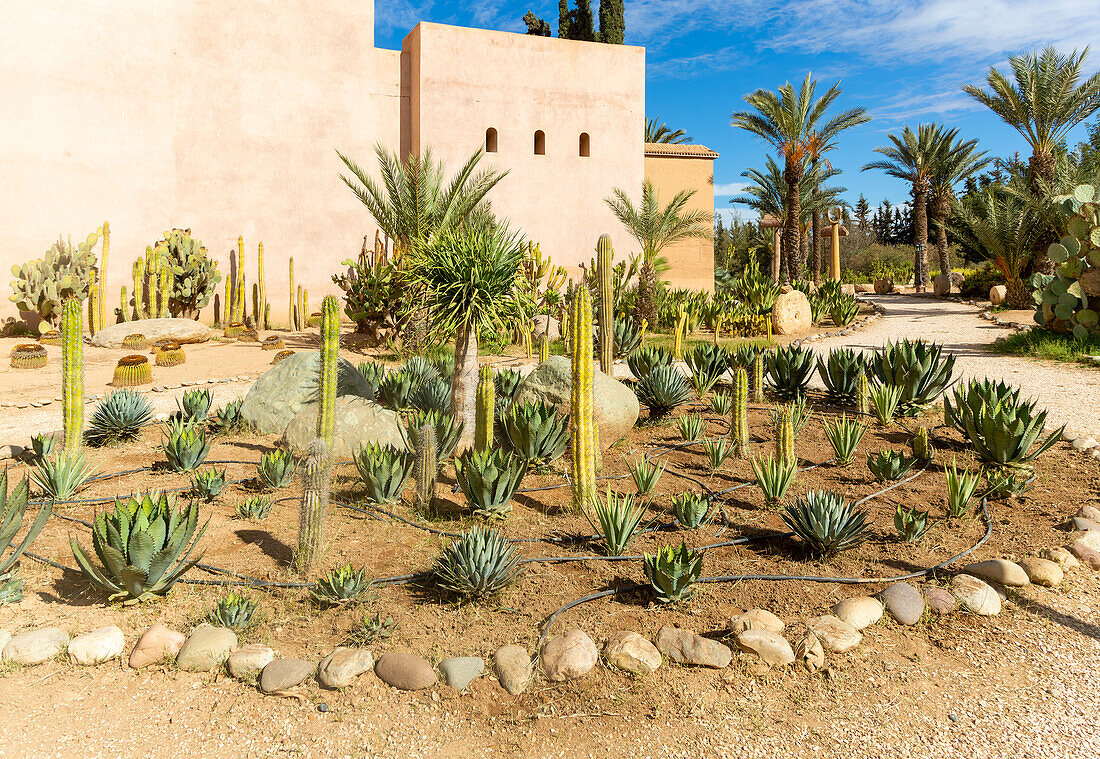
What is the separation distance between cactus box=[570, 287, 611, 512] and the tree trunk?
1.43m

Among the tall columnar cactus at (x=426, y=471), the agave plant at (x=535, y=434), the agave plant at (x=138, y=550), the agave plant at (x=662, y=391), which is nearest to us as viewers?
the agave plant at (x=138, y=550)

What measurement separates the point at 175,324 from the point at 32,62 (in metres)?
6.05

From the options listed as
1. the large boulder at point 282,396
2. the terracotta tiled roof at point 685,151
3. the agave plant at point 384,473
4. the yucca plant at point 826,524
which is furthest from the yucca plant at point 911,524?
the terracotta tiled roof at point 685,151

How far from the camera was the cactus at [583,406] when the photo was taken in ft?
14.9

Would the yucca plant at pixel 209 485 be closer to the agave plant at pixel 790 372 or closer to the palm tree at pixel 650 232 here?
the agave plant at pixel 790 372

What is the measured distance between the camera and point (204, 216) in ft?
54.7

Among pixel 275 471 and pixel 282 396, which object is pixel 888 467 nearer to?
pixel 275 471

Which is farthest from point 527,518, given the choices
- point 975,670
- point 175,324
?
point 175,324

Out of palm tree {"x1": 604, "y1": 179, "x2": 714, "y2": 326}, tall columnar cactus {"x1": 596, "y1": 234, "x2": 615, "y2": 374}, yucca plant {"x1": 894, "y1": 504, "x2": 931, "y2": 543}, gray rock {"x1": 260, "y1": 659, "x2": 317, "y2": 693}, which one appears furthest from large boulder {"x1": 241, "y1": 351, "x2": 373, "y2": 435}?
palm tree {"x1": 604, "y1": 179, "x2": 714, "y2": 326}

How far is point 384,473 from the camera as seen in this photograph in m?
4.70

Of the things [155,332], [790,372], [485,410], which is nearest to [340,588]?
[485,410]

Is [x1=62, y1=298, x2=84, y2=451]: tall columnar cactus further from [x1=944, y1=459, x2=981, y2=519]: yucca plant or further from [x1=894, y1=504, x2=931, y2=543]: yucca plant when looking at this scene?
[x1=944, y1=459, x2=981, y2=519]: yucca plant

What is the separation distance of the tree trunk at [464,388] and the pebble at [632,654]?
2.93 metres

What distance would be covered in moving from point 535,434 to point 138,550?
8.82 ft
